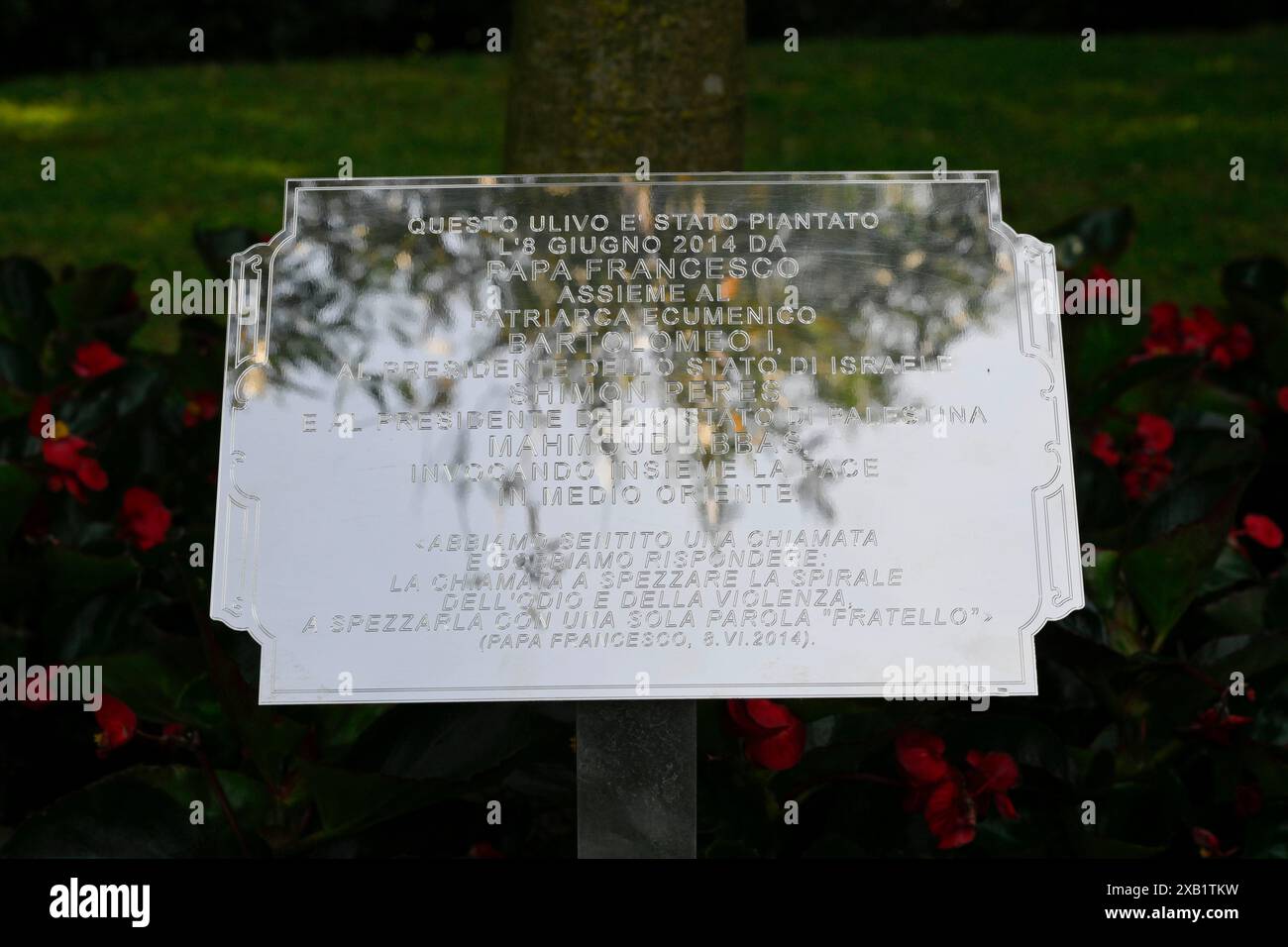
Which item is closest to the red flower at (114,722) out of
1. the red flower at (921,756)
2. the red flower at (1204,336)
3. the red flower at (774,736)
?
the red flower at (774,736)

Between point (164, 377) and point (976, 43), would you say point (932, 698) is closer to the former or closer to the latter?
point (164, 377)

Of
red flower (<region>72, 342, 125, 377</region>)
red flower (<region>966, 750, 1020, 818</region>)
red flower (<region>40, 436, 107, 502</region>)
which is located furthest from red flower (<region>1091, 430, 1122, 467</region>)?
red flower (<region>72, 342, 125, 377</region>)

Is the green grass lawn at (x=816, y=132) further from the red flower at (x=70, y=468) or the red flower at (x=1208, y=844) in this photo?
the red flower at (x=1208, y=844)

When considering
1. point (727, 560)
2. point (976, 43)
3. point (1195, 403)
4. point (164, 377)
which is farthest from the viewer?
point (976, 43)

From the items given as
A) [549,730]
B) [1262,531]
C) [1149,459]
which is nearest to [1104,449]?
[1149,459]

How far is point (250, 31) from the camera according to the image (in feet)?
38.6

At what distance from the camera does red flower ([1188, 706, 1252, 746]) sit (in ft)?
8.28

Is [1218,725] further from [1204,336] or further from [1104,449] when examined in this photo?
[1204,336]

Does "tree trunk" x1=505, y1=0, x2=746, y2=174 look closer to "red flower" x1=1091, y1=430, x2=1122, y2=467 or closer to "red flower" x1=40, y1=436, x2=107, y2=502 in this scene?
"red flower" x1=1091, y1=430, x2=1122, y2=467

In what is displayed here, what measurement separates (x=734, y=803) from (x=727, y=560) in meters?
0.55

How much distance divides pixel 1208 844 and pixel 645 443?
4.02 feet

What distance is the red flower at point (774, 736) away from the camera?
2.37 meters

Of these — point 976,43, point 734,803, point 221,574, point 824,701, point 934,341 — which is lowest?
point 734,803

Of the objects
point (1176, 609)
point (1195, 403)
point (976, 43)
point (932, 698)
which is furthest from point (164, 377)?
point (976, 43)
